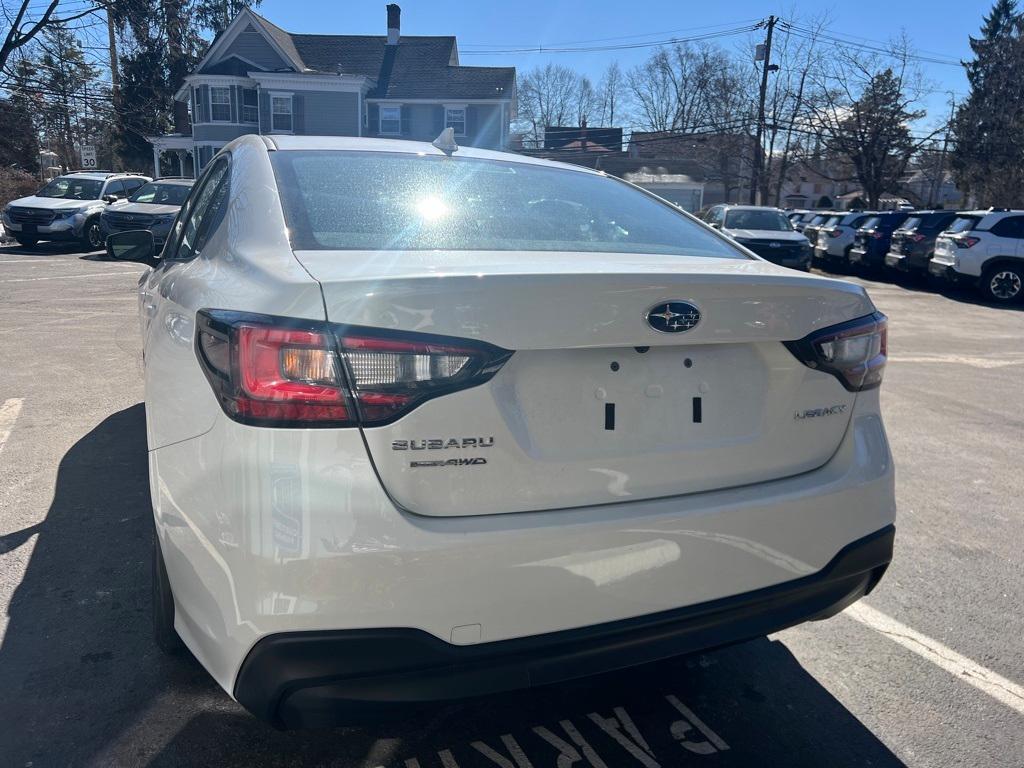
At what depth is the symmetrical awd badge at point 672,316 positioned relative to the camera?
1967mm

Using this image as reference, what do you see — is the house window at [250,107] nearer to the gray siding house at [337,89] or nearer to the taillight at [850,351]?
the gray siding house at [337,89]

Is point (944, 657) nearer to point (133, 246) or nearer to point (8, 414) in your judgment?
point (133, 246)

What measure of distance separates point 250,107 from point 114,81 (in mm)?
9948

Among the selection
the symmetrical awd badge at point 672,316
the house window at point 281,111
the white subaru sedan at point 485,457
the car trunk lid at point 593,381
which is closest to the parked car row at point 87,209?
the house window at point 281,111

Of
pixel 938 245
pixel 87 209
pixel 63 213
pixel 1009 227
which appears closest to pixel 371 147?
pixel 1009 227

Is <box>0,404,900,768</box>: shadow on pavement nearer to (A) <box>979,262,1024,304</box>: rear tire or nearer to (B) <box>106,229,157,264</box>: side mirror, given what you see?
(B) <box>106,229,157,264</box>: side mirror

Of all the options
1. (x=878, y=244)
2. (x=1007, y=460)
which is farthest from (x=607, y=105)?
(x=1007, y=460)

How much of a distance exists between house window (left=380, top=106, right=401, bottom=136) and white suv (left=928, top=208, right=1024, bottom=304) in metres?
27.4

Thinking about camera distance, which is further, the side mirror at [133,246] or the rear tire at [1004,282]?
the rear tire at [1004,282]

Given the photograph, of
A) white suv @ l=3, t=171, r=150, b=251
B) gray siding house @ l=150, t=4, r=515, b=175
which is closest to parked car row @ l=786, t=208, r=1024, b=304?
gray siding house @ l=150, t=4, r=515, b=175

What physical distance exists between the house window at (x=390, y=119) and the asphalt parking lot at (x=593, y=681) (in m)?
35.5

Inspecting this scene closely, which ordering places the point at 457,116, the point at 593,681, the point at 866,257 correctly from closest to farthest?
1. the point at 593,681
2. the point at 866,257
3. the point at 457,116

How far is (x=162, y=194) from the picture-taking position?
18.6 meters

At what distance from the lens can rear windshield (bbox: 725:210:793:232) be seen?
1922 centimetres
